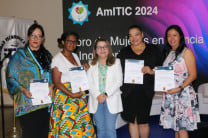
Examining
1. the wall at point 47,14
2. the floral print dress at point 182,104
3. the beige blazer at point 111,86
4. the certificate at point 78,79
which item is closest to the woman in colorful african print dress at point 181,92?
the floral print dress at point 182,104

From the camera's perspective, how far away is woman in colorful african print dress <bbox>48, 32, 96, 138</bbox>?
294 cm

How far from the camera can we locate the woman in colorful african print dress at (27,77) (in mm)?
2570

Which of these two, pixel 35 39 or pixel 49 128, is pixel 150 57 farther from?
pixel 49 128

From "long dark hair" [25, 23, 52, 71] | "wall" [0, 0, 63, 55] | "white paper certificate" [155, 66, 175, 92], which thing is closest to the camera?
"long dark hair" [25, 23, 52, 71]

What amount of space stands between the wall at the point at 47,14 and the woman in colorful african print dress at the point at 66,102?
3.52 metres

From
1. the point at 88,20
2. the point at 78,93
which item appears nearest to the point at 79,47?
the point at 88,20

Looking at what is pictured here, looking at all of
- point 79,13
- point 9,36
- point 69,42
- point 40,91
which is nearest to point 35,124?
point 40,91

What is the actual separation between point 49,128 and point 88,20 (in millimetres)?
3373

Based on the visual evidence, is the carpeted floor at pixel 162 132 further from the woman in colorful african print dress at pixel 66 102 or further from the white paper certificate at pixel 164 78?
the white paper certificate at pixel 164 78

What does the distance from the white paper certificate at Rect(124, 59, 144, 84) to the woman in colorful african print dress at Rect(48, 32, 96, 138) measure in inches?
28.8

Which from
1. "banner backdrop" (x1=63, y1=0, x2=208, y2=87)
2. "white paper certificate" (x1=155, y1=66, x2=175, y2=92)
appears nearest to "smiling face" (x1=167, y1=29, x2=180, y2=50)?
"white paper certificate" (x1=155, y1=66, x2=175, y2=92)

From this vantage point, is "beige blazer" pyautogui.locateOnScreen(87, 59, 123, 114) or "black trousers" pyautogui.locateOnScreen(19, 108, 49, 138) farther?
"beige blazer" pyautogui.locateOnScreen(87, 59, 123, 114)

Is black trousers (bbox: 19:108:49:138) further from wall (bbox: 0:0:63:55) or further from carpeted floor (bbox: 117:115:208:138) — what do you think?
wall (bbox: 0:0:63:55)

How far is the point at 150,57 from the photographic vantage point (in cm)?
298
